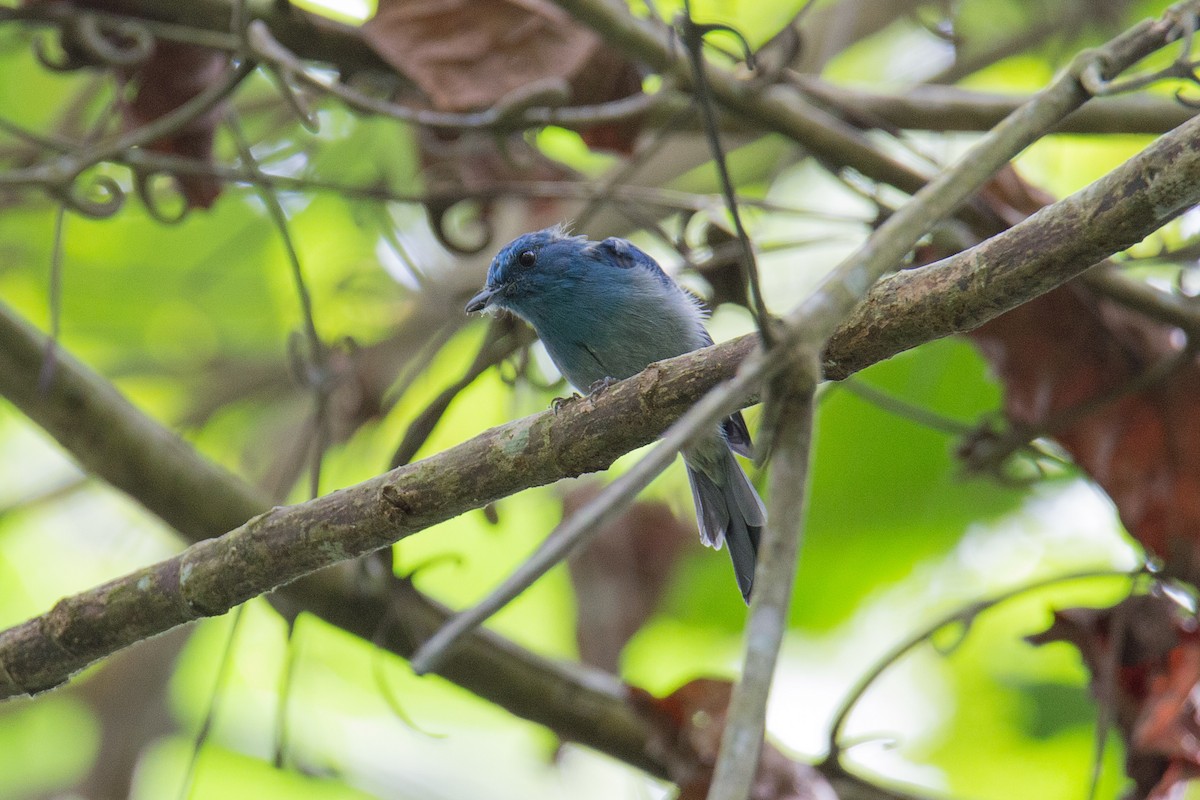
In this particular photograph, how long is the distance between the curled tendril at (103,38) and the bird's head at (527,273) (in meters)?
1.35

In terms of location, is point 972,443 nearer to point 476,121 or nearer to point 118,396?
point 476,121

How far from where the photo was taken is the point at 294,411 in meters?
6.21

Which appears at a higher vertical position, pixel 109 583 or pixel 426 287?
pixel 426 287

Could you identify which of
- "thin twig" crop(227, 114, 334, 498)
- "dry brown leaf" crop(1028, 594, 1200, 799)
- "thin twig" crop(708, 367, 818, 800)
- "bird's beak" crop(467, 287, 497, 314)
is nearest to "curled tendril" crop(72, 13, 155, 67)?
"thin twig" crop(227, 114, 334, 498)

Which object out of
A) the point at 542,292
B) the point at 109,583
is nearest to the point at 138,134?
the point at 542,292

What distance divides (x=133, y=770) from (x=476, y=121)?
11.5 ft

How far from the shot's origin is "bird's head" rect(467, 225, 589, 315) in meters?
4.20

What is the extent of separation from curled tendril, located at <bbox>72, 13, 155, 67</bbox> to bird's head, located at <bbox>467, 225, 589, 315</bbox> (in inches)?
53.2

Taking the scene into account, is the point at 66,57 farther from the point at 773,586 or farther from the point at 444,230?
the point at 773,586

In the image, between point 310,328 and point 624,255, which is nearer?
point 310,328

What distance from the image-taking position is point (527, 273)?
4.26 m

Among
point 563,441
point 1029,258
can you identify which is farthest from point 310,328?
point 1029,258

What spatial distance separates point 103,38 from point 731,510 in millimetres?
2634

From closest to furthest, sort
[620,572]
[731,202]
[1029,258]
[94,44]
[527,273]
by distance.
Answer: [731,202], [1029,258], [94,44], [527,273], [620,572]
